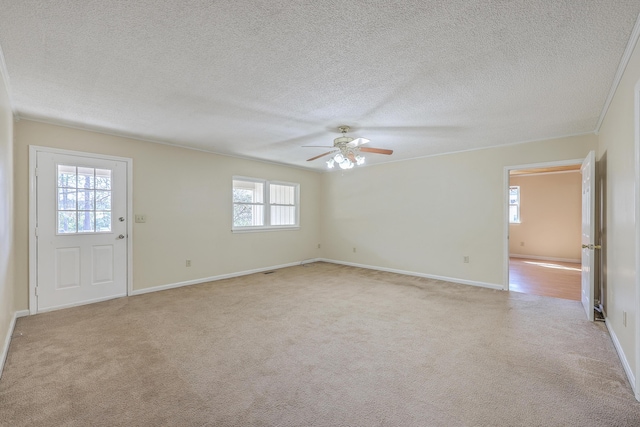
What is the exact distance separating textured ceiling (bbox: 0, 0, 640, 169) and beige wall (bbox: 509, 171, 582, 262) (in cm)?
507

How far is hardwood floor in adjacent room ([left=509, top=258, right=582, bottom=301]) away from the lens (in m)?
4.59

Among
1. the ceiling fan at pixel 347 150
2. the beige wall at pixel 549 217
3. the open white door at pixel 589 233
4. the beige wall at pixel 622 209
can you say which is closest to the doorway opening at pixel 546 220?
the beige wall at pixel 549 217

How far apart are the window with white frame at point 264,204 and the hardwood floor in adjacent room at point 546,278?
4.63m

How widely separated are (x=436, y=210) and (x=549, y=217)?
4.71 metres

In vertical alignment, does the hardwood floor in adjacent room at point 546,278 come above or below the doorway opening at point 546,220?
below

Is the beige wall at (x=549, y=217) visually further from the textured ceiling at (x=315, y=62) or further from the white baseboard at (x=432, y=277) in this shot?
the textured ceiling at (x=315, y=62)

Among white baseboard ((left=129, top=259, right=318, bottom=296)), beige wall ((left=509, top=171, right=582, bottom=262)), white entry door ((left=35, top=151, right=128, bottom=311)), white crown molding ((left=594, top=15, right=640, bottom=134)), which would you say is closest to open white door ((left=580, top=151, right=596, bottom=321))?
white crown molding ((left=594, top=15, right=640, bottom=134))

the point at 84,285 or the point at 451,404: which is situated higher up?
the point at 84,285

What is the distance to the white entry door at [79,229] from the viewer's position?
3.58 m

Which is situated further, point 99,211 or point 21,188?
point 99,211

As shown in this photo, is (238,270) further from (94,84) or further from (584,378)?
(584,378)

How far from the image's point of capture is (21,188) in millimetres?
3412

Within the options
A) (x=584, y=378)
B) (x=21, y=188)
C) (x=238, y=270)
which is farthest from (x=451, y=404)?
(x=21, y=188)

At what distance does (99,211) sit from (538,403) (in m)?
5.17
